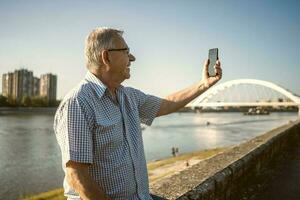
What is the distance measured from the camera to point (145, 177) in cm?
210

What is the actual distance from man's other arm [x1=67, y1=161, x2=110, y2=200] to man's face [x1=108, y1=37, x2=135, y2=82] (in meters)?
0.56

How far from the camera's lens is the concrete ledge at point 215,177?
2963 mm

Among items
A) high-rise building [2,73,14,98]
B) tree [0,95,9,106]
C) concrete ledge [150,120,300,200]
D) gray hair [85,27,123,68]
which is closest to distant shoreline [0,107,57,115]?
tree [0,95,9,106]

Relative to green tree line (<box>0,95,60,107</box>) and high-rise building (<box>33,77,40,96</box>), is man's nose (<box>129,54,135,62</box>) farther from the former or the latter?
high-rise building (<box>33,77,40,96</box>)

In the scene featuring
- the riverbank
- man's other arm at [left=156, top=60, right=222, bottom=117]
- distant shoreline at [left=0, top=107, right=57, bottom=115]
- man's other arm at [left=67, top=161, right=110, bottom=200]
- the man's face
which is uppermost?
the man's face

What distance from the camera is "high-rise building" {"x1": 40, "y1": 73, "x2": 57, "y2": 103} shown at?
6334 inches

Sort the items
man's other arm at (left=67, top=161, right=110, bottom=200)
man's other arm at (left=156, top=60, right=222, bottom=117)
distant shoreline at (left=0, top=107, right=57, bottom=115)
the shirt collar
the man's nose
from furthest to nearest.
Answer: distant shoreline at (left=0, top=107, right=57, bottom=115), man's other arm at (left=156, top=60, right=222, bottom=117), the man's nose, the shirt collar, man's other arm at (left=67, top=161, right=110, bottom=200)

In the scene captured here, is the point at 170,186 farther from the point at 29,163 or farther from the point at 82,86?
the point at 29,163

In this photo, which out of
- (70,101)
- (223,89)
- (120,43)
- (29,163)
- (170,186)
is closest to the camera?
(70,101)

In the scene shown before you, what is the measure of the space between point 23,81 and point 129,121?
160 metres

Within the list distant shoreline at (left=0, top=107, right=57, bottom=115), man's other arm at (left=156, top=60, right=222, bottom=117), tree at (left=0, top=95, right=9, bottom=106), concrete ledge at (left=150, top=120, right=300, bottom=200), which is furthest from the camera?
distant shoreline at (left=0, top=107, right=57, bottom=115)

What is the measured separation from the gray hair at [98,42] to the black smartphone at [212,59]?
908 mm

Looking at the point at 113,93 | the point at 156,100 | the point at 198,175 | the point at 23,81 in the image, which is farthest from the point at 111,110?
the point at 23,81

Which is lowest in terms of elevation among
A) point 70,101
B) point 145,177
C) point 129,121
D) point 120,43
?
point 145,177
